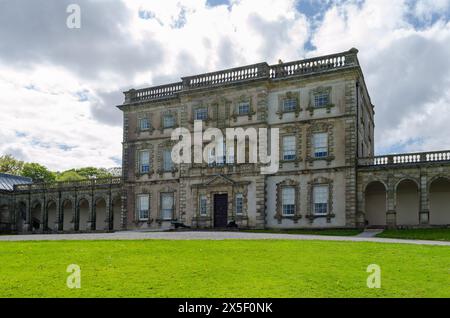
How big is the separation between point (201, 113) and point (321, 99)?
30.8 feet

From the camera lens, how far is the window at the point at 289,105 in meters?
34.2

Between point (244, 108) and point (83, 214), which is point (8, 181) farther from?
point (244, 108)

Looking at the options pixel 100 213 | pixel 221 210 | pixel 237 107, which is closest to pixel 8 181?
pixel 100 213

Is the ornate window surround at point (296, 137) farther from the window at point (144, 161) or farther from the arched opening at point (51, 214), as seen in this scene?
the arched opening at point (51, 214)

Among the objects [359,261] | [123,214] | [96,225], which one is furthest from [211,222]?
[359,261]

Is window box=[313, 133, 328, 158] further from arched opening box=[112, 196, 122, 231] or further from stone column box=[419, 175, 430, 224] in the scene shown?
arched opening box=[112, 196, 122, 231]

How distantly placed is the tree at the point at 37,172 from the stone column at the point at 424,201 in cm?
5945

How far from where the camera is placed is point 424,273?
11.8 m

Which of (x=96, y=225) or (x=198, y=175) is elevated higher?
(x=198, y=175)

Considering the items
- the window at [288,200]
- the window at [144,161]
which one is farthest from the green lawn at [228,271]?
the window at [144,161]

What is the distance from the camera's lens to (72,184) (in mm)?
47031

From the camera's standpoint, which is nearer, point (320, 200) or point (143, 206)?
point (320, 200)
